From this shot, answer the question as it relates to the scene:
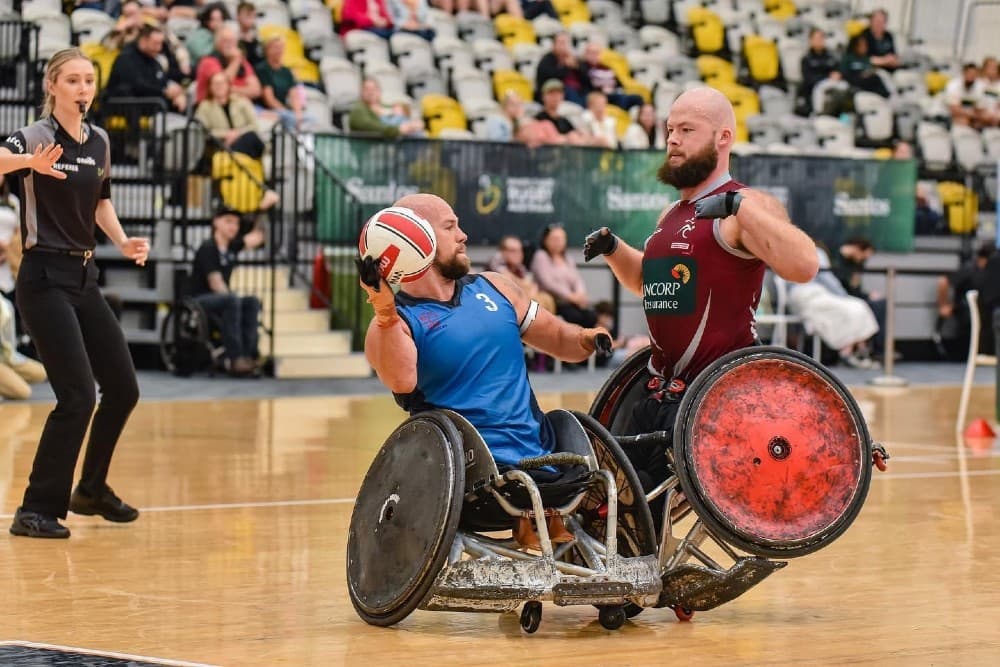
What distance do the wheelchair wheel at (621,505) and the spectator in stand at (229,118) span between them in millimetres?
10828

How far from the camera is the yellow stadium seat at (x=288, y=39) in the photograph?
60.5ft

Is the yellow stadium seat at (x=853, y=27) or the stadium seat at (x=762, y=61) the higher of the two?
the yellow stadium seat at (x=853, y=27)

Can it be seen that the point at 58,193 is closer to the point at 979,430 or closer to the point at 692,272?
the point at 692,272

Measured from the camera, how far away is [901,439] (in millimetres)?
12086

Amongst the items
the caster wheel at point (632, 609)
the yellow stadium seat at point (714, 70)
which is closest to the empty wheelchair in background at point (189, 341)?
the yellow stadium seat at point (714, 70)

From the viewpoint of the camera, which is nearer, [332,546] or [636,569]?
[636,569]

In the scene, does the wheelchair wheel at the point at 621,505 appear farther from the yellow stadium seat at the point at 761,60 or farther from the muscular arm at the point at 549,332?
the yellow stadium seat at the point at 761,60

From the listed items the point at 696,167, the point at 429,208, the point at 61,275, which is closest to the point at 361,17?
the point at 61,275

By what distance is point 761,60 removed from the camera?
23281 millimetres

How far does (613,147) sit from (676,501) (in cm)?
1230

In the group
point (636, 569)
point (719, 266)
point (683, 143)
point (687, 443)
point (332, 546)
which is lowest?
point (332, 546)

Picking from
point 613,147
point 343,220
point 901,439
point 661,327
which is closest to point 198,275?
point 343,220

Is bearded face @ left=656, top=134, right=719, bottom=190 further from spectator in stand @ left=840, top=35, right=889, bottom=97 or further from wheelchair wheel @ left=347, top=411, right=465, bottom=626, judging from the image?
spectator in stand @ left=840, top=35, right=889, bottom=97

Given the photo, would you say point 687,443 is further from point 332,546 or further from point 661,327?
point 332,546
